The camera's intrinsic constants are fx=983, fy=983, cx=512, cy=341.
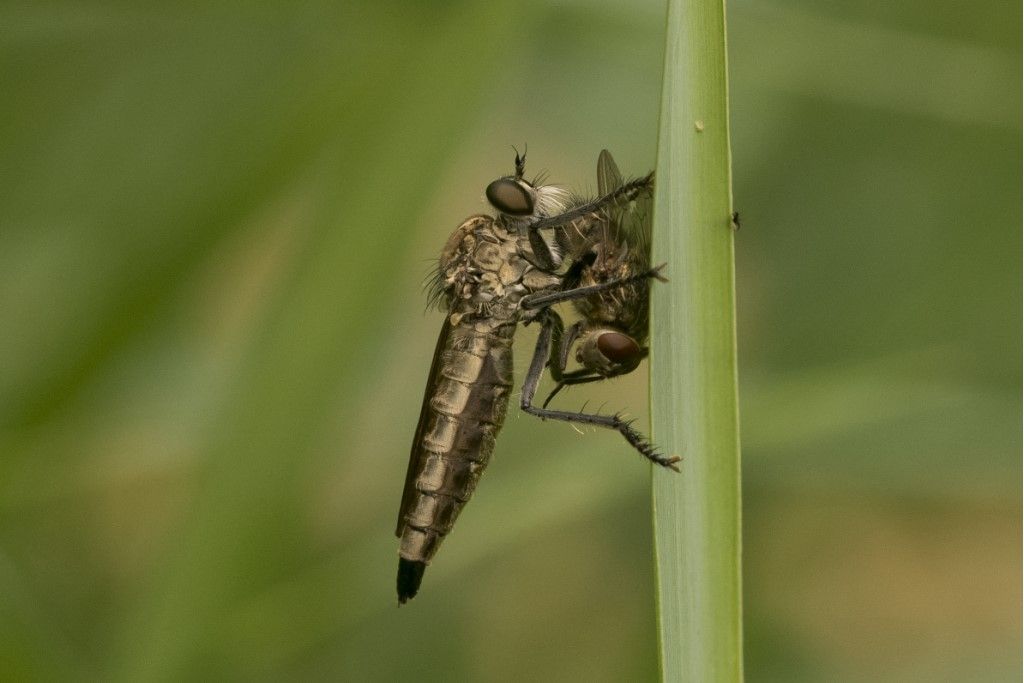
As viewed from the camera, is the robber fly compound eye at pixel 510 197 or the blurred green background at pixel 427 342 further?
the robber fly compound eye at pixel 510 197

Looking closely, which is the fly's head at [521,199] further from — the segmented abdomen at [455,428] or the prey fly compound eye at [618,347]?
the prey fly compound eye at [618,347]

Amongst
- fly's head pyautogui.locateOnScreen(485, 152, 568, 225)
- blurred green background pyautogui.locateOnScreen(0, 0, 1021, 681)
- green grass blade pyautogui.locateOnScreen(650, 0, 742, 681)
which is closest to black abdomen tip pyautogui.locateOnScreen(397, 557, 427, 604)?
blurred green background pyautogui.locateOnScreen(0, 0, 1021, 681)

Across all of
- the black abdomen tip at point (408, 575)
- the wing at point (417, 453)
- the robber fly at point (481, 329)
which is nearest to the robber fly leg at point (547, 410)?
the robber fly at point (481, 329)

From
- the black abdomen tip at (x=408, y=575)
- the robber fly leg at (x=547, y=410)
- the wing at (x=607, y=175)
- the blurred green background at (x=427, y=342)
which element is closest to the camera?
the robber fly leg at (x=547, y=410)

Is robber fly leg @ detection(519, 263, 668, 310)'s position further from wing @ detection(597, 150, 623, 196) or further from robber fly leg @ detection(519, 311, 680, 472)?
wing @ detection(597, 150, 623, 196)

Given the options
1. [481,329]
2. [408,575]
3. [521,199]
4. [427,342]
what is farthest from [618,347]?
[427,342]

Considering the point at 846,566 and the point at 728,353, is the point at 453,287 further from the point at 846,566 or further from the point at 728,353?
the point at 846,566

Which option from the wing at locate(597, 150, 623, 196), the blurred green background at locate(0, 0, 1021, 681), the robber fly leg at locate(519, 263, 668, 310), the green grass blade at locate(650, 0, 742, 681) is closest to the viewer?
the green grass blade at locate(650, 0, 742, 681)

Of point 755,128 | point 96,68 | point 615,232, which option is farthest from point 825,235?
point 96,68

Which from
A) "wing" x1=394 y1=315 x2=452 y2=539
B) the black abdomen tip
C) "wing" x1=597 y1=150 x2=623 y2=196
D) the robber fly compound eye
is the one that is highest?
"wing" x1=597 y1=150 x2=623 y2=196
